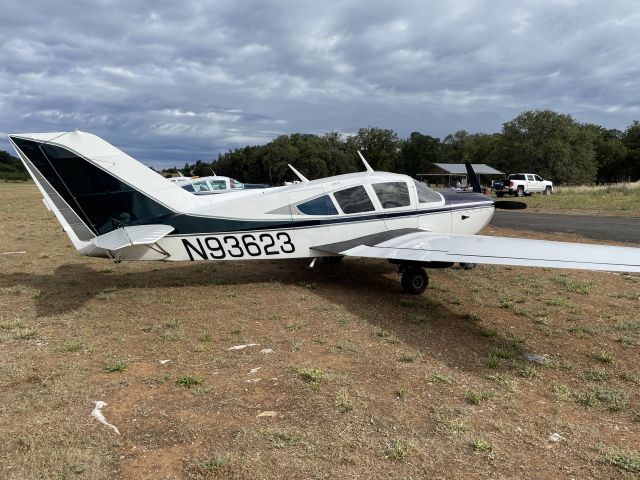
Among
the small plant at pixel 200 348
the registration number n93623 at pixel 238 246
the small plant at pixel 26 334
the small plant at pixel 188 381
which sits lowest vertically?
the small plant at pixel 188 381

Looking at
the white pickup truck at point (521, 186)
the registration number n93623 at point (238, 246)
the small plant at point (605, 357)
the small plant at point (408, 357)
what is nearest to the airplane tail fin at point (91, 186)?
the registration number n93623 at point (238, 246)

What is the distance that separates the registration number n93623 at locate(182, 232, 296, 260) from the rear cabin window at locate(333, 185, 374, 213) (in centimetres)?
124

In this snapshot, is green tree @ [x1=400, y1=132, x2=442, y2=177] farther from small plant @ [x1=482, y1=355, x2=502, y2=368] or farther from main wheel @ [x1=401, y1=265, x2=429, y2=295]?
small plant @ [x1=482, y1=355, x2=502, y2=368]

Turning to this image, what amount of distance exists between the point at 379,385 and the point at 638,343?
3.58 metres

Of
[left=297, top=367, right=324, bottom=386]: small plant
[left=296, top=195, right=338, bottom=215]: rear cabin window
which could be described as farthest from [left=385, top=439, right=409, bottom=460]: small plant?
[left=296, top=195, right=338, bottom=215]: rear cabin window

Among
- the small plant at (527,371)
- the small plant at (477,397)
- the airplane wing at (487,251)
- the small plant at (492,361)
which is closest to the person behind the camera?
the small plant at (477,397)

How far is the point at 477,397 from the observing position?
3977mm

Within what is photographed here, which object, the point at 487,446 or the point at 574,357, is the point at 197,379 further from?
the point at 574,357

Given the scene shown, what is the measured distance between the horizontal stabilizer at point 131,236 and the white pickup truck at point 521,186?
39381mm

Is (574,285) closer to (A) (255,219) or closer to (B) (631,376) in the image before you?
(B) (631,376)

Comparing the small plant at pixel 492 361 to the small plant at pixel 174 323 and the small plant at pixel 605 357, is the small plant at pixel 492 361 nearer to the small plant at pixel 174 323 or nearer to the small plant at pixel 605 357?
the small plant at pixel 605 357

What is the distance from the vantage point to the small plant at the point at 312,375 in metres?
4.30

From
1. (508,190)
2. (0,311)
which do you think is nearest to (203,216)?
(0,311)

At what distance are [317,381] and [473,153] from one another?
11432cm
